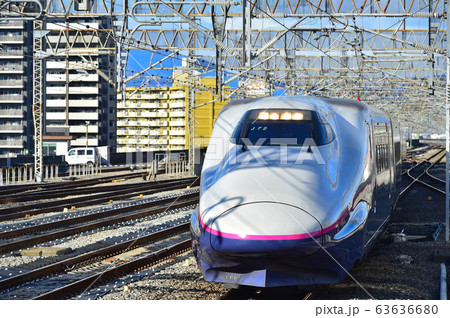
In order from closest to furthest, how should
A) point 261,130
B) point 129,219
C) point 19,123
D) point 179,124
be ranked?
point 261,130, point 129,219, point 19,123, point 179,124

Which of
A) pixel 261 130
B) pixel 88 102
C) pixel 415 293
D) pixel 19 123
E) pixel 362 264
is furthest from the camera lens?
pixel 88 102

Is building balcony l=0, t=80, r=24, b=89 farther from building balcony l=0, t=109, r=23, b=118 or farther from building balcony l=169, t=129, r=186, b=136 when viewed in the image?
building balcony l=169, t=129, r=186, b=136

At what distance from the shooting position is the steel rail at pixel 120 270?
31.6 ft

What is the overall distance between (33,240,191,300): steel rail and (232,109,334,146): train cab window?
3.22 metres

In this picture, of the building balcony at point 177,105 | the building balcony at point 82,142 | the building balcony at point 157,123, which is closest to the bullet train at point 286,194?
the building balcony at point 82,142

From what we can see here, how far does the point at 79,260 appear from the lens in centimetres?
1245

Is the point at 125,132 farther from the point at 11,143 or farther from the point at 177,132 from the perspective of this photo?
the point at 11,143

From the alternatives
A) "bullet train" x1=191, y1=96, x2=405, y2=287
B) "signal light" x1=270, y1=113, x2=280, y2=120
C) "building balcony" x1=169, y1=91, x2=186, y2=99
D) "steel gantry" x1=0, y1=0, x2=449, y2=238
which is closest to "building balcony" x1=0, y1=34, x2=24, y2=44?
"building balcony" x1=169, y1=91, x2=186, y2=99

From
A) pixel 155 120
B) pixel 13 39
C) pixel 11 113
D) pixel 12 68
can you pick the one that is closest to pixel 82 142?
pixel 11 113

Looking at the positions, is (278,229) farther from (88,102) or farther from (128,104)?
(128,104)

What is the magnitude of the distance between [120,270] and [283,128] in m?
3.90
